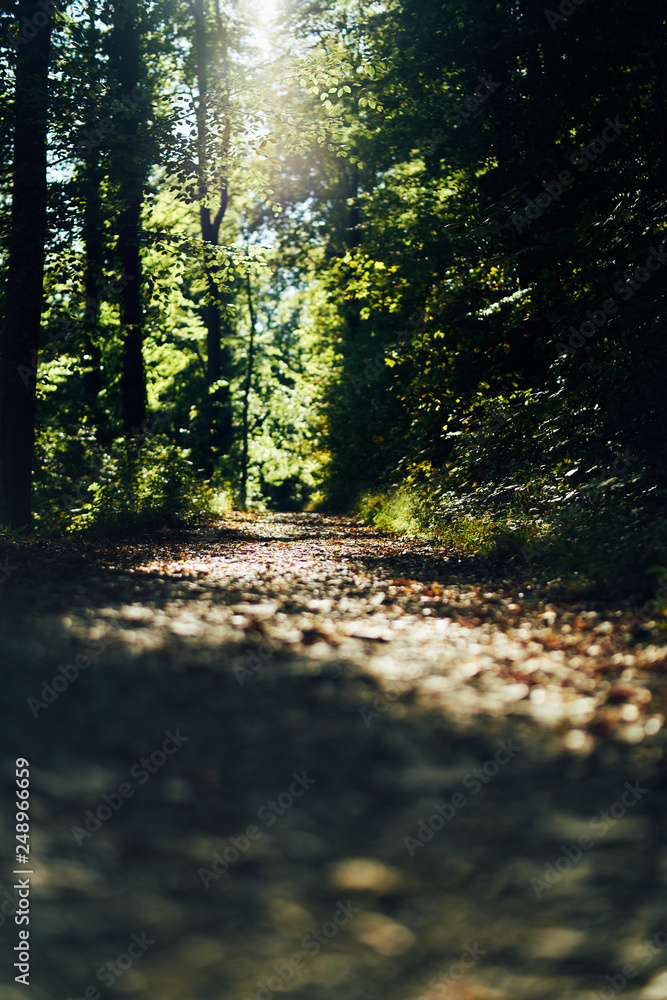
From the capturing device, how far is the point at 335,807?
10.3 feet

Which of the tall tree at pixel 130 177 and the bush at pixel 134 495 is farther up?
the tall tree at pixel 130 177

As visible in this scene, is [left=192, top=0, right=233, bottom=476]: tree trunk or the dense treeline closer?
the dense treeline

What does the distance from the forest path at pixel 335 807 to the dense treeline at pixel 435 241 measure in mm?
2300

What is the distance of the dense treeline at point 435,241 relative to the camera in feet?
31.2

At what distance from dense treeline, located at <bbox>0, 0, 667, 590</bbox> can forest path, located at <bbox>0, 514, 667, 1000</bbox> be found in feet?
7.55

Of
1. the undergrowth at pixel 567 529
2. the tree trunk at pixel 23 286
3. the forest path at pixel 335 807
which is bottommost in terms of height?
the forest path at pixel 335 807

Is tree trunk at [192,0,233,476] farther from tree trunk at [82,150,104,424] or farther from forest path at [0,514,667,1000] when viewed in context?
forest path at [0,514,667,1000]

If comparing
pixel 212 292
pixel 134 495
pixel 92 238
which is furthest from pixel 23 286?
pixel 212 292

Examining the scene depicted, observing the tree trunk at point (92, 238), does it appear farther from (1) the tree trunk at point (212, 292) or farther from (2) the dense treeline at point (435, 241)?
(1) the tree trunk at point (212, 292)

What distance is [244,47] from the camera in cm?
2217

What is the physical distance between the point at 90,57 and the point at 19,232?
18.9ft

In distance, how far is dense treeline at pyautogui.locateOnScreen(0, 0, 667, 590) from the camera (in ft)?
31.2

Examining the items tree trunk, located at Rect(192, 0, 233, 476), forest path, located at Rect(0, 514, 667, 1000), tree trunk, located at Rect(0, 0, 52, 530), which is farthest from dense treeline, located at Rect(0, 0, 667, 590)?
forest path, located at Rect(0, 514, 667, 1000)

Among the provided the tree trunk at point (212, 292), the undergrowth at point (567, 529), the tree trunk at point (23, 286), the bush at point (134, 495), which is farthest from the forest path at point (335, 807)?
the tree trunk at point (212, 292)
